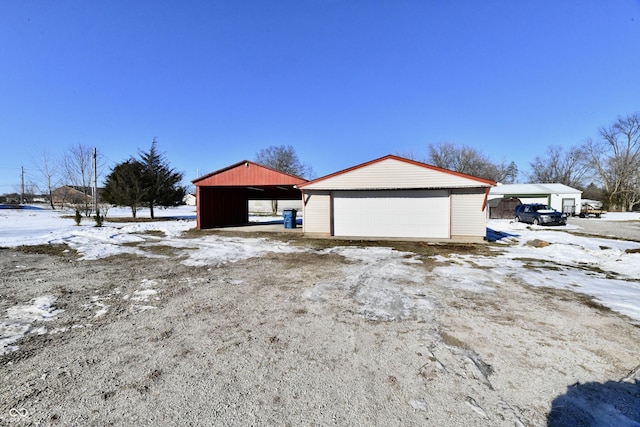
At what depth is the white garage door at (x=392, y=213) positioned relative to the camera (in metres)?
12.7

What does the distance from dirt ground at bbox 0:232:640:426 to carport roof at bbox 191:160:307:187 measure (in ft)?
32.8

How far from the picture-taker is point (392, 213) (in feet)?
43.4

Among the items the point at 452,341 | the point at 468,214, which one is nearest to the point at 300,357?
the point at 452,341

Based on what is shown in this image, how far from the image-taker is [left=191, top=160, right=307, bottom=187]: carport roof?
581 inches

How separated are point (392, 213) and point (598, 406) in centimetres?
1115

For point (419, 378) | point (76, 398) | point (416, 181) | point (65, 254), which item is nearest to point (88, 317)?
point (76, 398)

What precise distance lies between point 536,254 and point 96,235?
17.0m

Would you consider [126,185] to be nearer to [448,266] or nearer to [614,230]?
[448,266]

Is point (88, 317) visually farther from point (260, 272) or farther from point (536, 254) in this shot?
point (536, 254)

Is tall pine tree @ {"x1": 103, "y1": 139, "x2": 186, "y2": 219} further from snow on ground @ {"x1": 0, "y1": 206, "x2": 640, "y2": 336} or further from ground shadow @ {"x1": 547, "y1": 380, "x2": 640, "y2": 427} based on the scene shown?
ground shadow @ {"x1": 547, "y1": 380, "x2": 640, "y2": 427}

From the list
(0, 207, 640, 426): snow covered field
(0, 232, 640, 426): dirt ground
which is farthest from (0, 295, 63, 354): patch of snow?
(0, 232, 640, 426): dirt ground

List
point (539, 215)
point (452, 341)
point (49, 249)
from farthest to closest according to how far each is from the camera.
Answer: point (539, 215), point (49, 249), point (452, 341)

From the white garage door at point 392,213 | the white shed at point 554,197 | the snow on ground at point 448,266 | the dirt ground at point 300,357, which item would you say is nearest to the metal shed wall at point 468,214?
the white garage door at point 392,213

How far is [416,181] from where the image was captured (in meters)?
12.6
